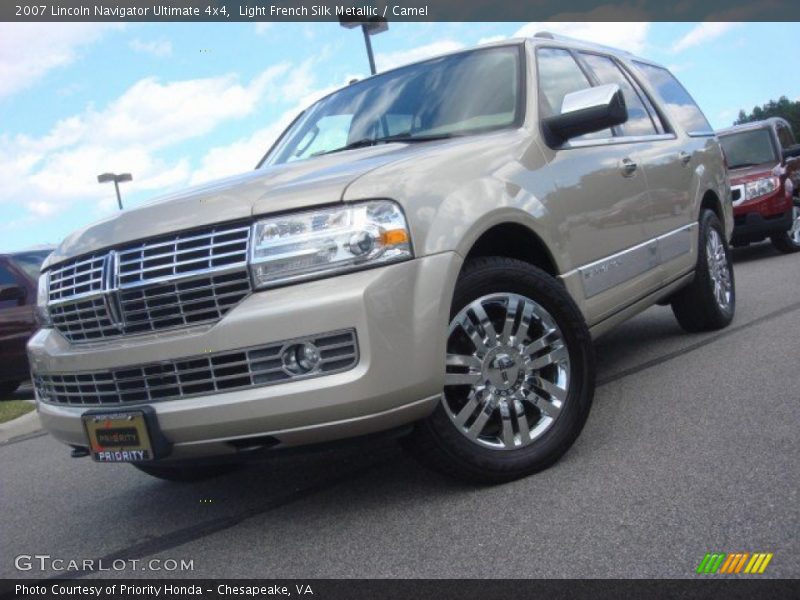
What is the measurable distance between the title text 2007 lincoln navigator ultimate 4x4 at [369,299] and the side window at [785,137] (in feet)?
29.3

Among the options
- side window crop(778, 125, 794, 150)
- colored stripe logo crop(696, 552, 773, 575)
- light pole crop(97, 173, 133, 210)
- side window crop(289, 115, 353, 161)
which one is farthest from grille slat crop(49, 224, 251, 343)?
light pole crop(97, 173, 133, 210)

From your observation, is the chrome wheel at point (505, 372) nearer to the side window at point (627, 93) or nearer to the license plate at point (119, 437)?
the license plate at point (119, 437)

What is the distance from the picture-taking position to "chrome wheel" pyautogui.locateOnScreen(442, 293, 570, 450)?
338 cm

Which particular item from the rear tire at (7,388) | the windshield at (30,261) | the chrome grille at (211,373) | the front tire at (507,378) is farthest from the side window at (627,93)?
the rear tire at (7,388)

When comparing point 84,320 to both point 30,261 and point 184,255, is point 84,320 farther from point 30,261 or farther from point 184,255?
point 30,261

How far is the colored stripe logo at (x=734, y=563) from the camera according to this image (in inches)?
97.4

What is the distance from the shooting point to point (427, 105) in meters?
4.36

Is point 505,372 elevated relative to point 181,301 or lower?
lower

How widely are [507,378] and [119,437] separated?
1459 millimetres

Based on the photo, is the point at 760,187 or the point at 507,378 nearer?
the point at 507,378

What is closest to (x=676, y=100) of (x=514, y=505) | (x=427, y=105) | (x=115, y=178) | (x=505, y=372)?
(x=427, y=105)

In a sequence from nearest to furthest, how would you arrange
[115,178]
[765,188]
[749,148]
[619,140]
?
[619,140] → [765,188] → [749,148] → [115,178]
